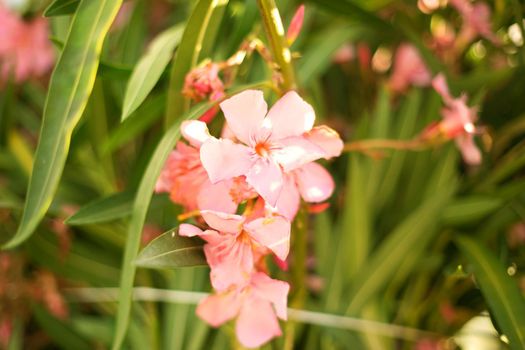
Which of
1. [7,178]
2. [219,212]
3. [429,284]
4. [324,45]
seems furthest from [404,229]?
[7,178]

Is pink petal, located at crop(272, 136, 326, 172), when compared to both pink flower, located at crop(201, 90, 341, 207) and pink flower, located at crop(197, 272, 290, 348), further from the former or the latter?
pink flower, located at crop(197, 272, 290, 348)

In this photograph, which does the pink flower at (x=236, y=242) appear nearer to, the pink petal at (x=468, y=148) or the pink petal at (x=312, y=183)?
the pink petal at (x=312, y=183)

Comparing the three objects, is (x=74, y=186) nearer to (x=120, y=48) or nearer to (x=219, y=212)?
(x=120, y=48)

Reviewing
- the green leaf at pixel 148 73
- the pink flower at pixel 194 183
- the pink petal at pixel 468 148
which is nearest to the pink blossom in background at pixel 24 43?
the green leaf at pixel 148 73

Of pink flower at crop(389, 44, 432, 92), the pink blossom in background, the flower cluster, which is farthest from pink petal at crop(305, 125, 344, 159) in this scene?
the pink blossom in background

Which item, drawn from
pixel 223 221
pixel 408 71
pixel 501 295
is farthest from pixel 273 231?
pixel 408 71

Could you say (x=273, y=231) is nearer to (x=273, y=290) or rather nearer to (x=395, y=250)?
(x=273, y=290)
